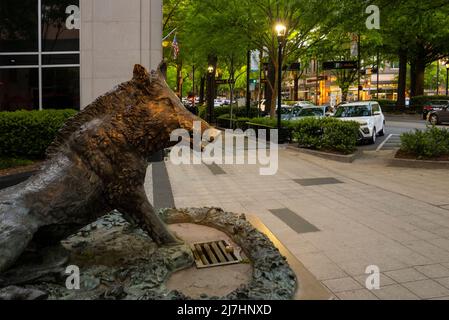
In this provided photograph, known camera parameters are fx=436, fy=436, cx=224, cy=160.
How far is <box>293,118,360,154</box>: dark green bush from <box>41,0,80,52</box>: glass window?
900 centimetres

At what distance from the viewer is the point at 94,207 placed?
140 inches

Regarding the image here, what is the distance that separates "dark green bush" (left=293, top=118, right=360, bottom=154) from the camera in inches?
614

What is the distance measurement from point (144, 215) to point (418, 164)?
462 inches

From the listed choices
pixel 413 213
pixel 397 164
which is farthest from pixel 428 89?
pixel 413 213

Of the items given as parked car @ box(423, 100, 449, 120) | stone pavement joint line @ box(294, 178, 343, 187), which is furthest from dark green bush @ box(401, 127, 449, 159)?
parked car @ box(423, 100, 449, 120)

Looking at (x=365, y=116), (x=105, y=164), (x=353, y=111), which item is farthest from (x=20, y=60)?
(x=365, y=116)

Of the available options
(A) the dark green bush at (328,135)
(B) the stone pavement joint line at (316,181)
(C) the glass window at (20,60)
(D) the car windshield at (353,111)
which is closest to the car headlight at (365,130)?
(D) the car windshield at (353,111)

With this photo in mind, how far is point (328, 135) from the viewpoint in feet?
52.4

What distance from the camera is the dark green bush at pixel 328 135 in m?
15.6

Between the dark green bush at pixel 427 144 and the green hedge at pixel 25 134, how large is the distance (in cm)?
1068

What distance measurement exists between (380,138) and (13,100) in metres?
17.6

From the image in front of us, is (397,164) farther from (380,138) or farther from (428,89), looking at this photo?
(428,89)

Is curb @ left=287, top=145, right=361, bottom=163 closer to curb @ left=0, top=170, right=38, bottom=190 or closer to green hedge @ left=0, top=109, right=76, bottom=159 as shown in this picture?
green hedge @ left=0, top=109, right=76, bottom=159

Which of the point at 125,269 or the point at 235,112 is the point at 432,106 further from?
the point at 125,269
